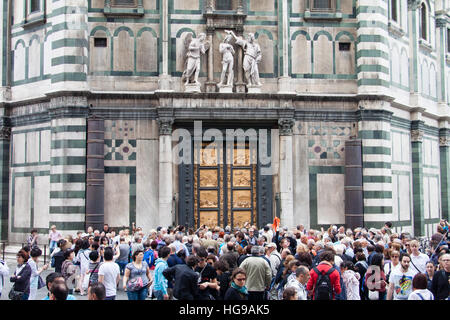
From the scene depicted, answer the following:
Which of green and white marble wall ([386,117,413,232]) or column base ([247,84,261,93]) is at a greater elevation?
column base ([247,84,261,93])

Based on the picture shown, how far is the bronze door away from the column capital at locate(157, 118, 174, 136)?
1584mm

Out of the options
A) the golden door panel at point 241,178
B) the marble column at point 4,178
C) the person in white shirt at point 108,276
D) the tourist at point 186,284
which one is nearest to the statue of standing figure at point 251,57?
the golden door panel at point 241,178

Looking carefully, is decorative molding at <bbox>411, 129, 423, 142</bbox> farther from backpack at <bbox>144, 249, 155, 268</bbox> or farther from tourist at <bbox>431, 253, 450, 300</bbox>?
tourist at <bbox>431, 253, 450, 300</bbox>

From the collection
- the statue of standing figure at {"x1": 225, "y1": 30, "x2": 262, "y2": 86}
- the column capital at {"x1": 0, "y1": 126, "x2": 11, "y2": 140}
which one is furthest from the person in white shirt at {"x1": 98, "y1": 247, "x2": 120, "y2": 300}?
the column capital at {"x1": 0, "y1": 126, "x2": 11, "y2": 140}

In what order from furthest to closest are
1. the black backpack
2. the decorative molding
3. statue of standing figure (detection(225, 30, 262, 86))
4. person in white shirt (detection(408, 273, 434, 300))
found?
the decorative molding, statue of standing figure (detection(225, 30, 262, 86)), the black backpack, person in white shirt (detection(408, 273, 434, 300))

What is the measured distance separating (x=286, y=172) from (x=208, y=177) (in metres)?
3.18

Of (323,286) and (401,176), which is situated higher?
(401,176)

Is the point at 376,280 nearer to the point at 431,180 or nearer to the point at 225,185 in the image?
the point at 225,185

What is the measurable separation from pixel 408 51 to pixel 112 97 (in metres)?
14.3

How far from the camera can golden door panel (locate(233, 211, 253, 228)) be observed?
24.7 metres

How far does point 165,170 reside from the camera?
78.1ft

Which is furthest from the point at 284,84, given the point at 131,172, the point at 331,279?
the point at 331,279

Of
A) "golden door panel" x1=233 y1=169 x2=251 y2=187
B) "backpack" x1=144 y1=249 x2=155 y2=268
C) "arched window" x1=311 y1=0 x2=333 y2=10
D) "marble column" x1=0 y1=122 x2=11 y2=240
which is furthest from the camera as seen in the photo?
"marble column" x1=0 y1=122 x2=11 y2=240
